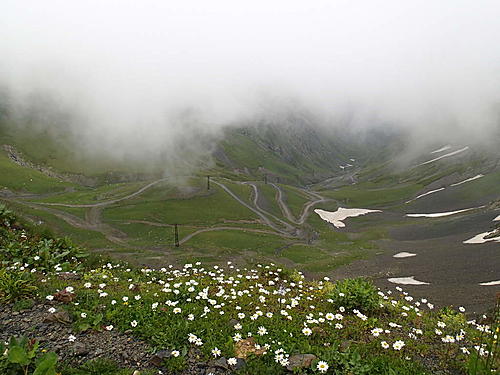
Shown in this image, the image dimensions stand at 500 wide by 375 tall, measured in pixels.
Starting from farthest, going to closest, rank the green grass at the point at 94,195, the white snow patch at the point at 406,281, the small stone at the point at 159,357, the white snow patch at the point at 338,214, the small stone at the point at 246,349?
the white snow patch at the point at 338,214 < the green grass at the point at 94,195 < the white snow patch at the point at 406,281 < the small stone at the point at 246,349 < the small stone at the point at 159,357

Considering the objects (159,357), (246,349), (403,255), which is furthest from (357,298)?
(403,255)

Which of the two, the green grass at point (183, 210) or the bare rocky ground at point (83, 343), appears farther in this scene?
the green grass at point (183, 210)

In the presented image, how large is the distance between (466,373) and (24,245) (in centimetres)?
1858

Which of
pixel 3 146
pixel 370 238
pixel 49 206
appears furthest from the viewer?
pixel 3 146

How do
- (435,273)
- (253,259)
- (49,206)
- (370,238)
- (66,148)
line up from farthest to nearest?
(66,148)
(370,238)
(49,206)
(253,259)
(435,273)

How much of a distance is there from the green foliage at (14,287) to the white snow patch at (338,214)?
109254 mm

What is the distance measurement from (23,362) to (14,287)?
4379 mm

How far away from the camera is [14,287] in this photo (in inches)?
384

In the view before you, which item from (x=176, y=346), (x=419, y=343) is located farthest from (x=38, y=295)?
(x=419, y=343)

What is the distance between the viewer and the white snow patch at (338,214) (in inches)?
4646

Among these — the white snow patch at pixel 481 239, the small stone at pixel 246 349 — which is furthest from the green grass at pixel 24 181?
the white snow patch at pixel 481 239

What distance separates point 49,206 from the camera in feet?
287

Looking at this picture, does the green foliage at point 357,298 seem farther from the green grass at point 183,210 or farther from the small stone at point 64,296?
the green grass at point 183,210

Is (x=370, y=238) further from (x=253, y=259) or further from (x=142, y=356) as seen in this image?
(x=142, y=356)
